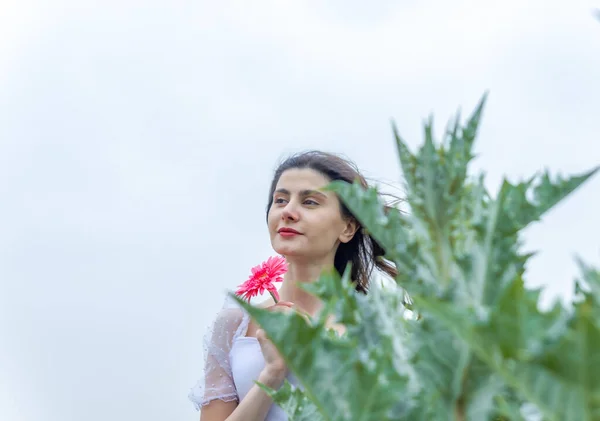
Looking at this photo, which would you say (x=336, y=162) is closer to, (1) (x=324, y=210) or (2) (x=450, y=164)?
(1) (x=324, y=210)

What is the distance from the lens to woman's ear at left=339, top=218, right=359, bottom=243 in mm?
3561

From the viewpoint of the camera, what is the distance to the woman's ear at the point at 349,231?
11.7 feet

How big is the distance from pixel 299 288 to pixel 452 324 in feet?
10.2

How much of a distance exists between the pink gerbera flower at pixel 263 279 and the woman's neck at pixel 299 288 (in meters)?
0.15

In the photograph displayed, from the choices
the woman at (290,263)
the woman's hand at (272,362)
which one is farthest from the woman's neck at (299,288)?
the woman's hand at (272,362)

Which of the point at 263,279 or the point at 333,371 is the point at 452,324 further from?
the point at 263,279

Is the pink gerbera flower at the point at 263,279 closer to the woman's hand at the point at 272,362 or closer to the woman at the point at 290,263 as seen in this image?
the woman at the point at 290,263

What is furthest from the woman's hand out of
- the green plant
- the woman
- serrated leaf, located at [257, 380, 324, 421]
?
the green plant

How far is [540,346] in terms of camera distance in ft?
1.37

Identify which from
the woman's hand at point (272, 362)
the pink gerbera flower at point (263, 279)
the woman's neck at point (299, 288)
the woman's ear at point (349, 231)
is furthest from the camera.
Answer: the woman's ear at point (349, 231)

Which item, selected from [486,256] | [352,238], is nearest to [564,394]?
[486,256]

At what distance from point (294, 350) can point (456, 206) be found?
0.66 ft

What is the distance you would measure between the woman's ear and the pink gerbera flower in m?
0.43

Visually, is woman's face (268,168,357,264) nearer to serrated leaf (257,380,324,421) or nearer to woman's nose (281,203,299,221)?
woman's nose (281,203,299,221)
